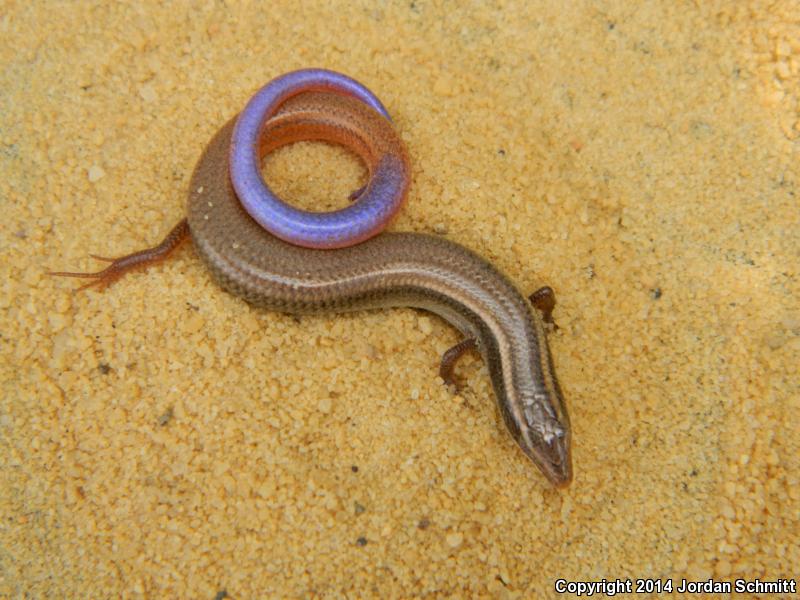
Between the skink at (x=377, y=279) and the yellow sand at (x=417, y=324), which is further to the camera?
the skink at (x=377, y=279)

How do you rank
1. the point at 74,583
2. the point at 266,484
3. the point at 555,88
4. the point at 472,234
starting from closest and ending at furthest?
the point at 74,583 → the point at 266,484 → the point at 472,234 → the point at 555,88

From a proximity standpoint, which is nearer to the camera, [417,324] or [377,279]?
[377,279]

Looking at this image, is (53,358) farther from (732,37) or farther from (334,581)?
(732,37)

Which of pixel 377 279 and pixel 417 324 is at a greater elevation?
pixel 377 279

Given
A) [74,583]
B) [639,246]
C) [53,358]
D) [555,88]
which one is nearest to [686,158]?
[639,246]
